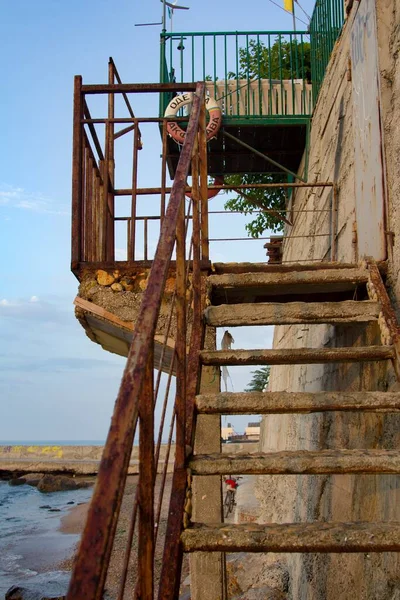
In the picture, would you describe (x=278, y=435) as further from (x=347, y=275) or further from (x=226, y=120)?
(x=347, y=275)

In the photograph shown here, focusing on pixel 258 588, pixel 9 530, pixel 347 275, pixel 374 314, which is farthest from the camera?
pixel 9 530

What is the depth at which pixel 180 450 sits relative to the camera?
87.1 inches

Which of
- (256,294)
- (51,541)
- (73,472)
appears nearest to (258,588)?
(256,294)

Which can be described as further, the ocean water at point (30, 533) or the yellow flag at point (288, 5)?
the yellow flag at point (288, 5)

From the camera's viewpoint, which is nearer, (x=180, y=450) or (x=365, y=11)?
(x=180, y=450)

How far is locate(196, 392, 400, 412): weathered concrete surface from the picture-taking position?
2.47 m

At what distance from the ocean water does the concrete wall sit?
4.15 metres

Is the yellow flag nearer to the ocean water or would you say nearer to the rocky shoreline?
the rocky shoreline

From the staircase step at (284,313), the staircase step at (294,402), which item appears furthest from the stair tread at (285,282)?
the staircase step at (294,402)

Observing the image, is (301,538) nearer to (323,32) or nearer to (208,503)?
(208,503)

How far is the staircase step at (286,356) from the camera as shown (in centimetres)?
280

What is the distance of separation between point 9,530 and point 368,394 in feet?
40.9

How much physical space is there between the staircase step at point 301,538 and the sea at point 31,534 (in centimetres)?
654

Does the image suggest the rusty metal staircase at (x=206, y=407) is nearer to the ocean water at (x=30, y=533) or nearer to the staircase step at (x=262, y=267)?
the staircase step at (x=262, y=267)
